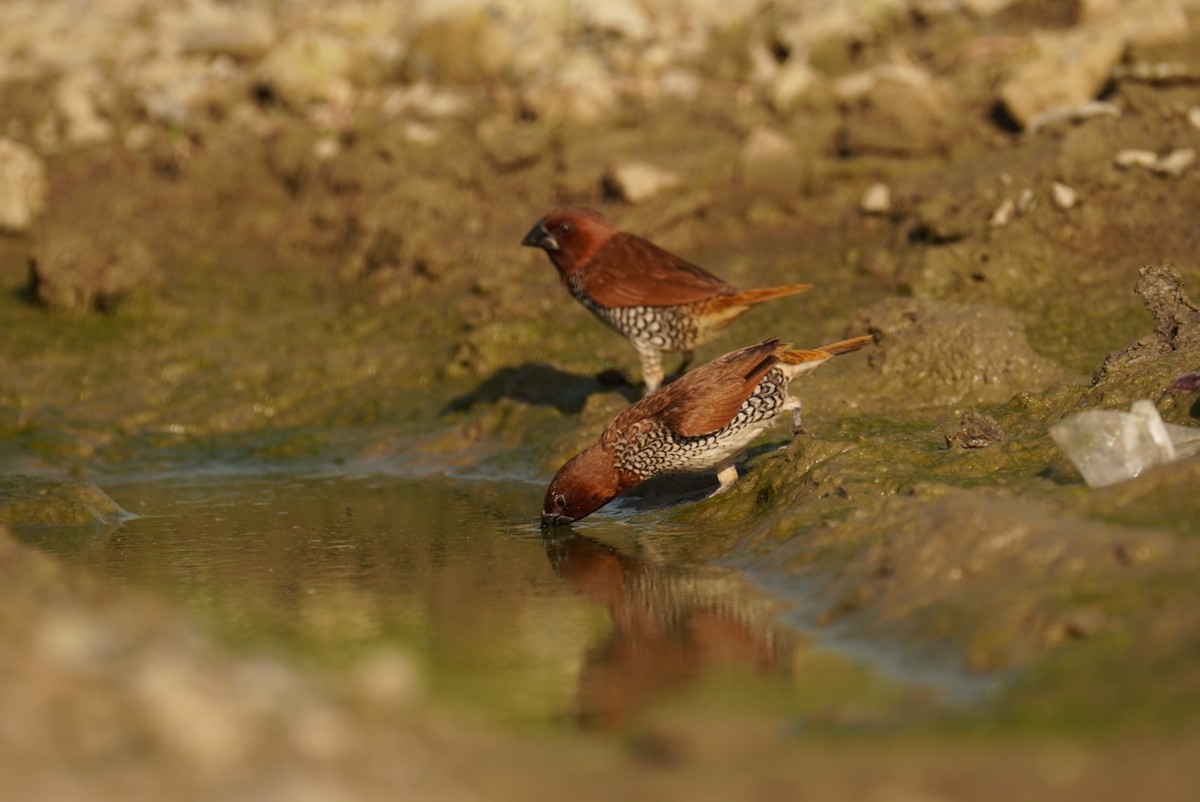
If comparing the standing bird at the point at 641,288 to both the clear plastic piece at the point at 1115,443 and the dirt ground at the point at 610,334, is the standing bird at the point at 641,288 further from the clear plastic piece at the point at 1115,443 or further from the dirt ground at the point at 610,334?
the clear plastic piece at the point at 1115,443

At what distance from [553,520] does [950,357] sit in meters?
2.83

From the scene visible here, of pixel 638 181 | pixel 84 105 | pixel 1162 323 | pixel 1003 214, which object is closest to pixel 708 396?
pixel 1162 323

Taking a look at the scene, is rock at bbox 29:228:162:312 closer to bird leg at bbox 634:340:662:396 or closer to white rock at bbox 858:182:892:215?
bird leg at bbox 634:340:662:396

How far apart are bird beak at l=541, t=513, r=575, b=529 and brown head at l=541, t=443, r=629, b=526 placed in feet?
0.20

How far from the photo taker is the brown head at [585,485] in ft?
27.9

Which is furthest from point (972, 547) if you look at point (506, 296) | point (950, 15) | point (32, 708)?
point (950, 15)

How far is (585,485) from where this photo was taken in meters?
8.50

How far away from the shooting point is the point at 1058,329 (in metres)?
10.8

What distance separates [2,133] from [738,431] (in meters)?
11.2

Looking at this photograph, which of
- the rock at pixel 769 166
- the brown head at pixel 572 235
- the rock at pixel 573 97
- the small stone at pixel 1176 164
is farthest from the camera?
the rock at pixel 573 97

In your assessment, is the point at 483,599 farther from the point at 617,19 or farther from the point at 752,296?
the point at 617,19

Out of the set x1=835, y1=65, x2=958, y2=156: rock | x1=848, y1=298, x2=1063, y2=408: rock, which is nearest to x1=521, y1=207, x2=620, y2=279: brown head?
x1=848, y1=298, x2=1063, y2=408: rock

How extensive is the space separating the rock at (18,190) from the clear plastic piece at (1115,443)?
11.6 meters

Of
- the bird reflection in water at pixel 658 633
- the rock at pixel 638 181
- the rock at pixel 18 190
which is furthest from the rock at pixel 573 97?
the bird reflection in water at pixel 658 633
